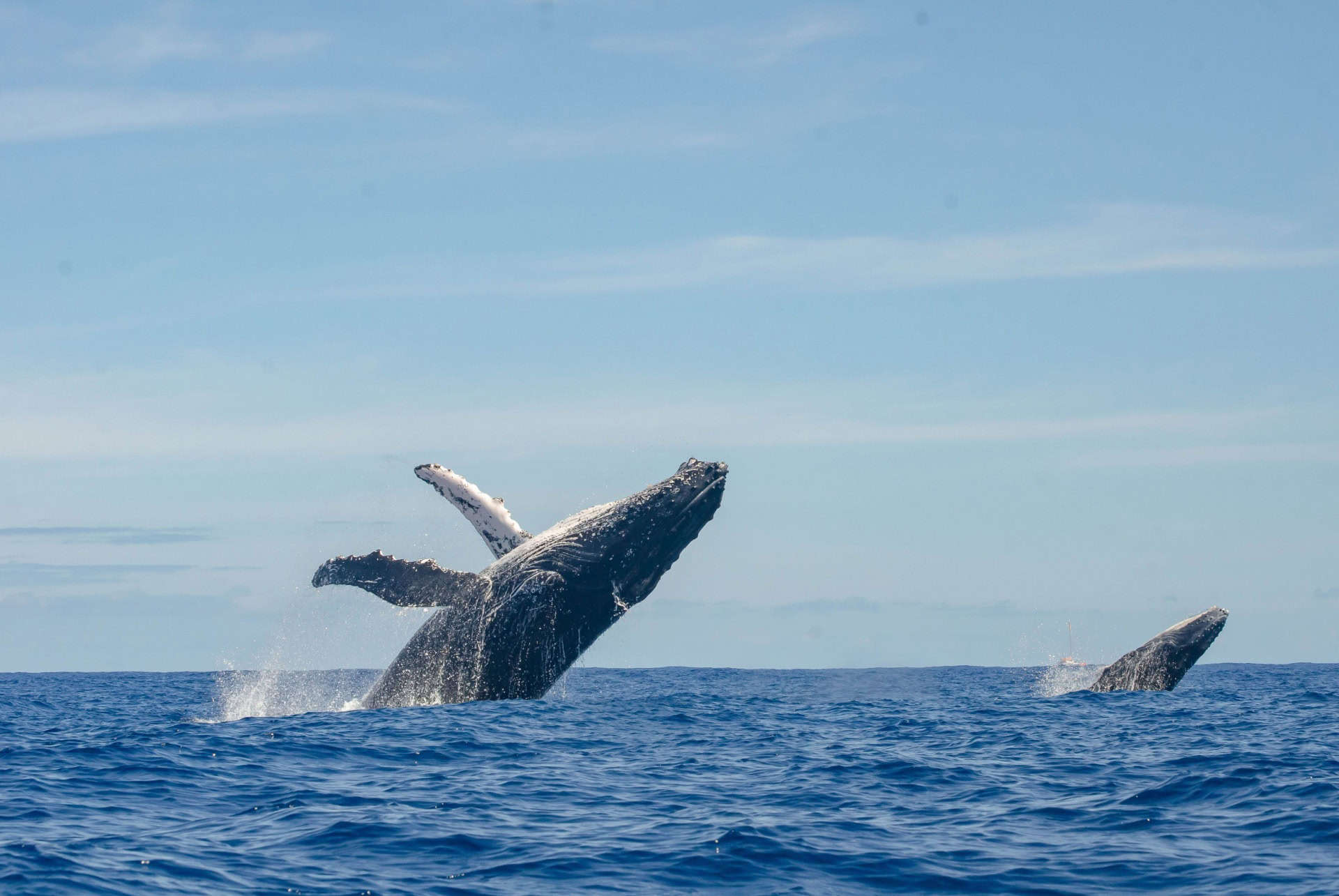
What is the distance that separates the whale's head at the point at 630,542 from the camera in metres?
15.7

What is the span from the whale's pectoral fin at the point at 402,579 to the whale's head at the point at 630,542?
2.34 ft

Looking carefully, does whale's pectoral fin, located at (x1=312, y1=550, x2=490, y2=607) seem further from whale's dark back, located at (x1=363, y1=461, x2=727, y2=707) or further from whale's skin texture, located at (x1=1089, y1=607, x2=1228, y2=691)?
whale's skin texture, located at (x1=1089, y1=607, x2=1228, y2=691)

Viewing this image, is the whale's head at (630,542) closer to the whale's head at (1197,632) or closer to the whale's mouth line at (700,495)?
the whale's mouth line at (700,495)

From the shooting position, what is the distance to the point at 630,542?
1575 cm

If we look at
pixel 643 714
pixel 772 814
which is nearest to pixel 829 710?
pixel 643 714

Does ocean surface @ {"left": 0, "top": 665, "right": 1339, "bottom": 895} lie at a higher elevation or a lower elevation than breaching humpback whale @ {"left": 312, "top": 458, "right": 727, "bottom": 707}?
lower

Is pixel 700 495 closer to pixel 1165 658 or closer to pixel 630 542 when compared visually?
pixel 630 542

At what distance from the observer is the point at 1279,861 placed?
945cm

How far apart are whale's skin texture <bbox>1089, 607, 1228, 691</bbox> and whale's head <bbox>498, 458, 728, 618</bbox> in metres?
13.4

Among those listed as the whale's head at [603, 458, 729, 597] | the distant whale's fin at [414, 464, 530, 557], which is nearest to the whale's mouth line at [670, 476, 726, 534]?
the whale's head at [603, 458, 729, 597]

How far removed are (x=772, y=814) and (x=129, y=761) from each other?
7.21 meters

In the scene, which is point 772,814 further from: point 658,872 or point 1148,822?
point 1148,822

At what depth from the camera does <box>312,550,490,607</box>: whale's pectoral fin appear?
1581 centimetres

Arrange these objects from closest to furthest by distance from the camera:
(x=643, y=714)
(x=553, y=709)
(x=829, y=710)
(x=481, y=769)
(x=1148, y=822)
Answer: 1. (x=1148, y=822)
2. (x=481, y=769)
3. (x=553, y=709)
4. (x=643, y=714)
5. (x=829, y=710)
